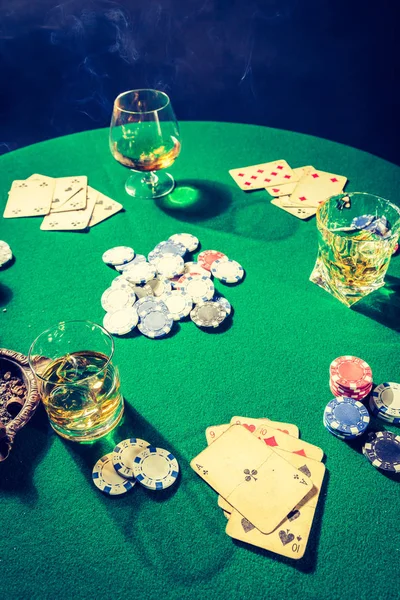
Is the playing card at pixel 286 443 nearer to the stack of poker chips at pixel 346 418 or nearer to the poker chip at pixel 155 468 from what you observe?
the stack of poker chips at pixel 346 418

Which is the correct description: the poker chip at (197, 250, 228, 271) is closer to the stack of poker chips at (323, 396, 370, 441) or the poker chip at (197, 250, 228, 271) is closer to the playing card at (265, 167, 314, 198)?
the playing card at (265, 167, 314, 198)

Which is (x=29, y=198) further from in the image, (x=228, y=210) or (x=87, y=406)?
(x=87, y=406)

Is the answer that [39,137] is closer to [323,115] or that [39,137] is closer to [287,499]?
[323,115]

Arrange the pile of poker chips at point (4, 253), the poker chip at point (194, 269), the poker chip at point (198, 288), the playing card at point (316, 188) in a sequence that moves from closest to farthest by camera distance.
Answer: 1. the poker chip at point (198, 288)
2. the poker chip at point (194, 269)
3. the pile of poker chips at point (4, 253)
4. the playing card at point (316, 188)

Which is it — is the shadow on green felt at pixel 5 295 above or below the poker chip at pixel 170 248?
below

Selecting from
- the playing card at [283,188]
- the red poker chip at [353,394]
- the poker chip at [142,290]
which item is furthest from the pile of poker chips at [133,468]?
the playing card at [283,188]

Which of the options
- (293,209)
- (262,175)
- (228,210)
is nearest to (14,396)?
(228,210)

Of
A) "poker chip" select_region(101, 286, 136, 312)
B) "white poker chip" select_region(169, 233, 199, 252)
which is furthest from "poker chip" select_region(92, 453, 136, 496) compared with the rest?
"white poker chip" select_region(169, 233, 199, 252)
